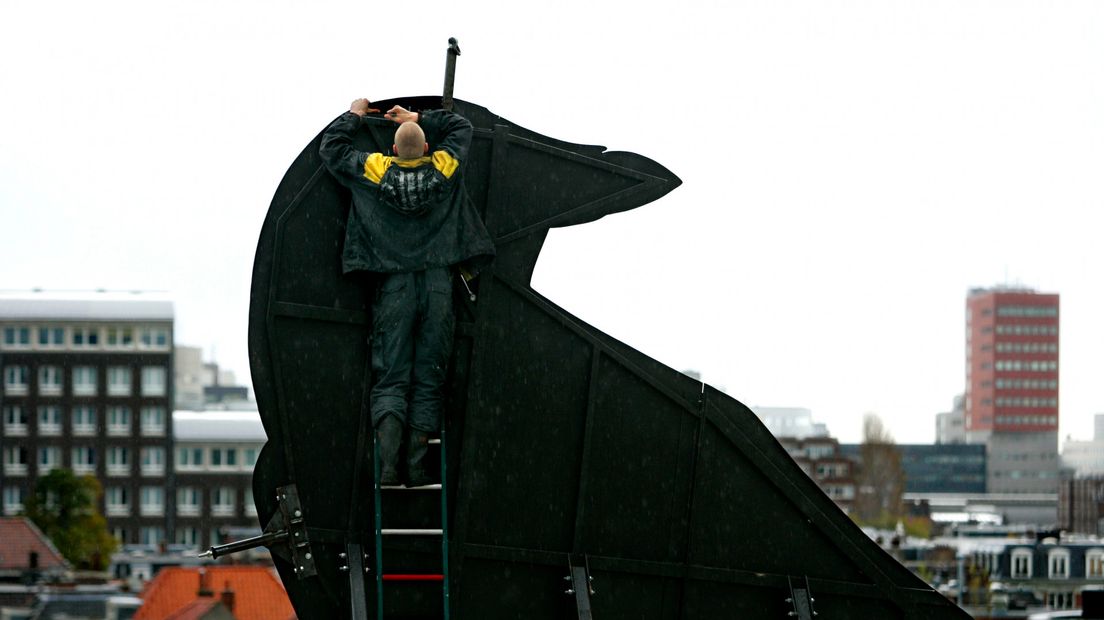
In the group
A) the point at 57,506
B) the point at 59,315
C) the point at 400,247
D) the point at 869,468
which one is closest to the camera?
the point at 400,247

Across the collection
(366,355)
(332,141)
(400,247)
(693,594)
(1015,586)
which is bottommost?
(1015,586)

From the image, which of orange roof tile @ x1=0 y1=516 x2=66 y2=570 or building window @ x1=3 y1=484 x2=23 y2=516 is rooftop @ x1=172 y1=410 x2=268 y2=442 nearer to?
building window @ x1=3 y1=484 x2=23 y2=516

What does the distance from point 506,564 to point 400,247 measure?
197 centimetres

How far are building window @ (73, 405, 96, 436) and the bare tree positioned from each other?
197 ft

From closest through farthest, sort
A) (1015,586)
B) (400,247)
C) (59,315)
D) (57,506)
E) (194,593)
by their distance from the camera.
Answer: (400,247) → (194,593) → (1015,586) → (57,506) → (59,315)

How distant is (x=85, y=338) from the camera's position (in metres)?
109

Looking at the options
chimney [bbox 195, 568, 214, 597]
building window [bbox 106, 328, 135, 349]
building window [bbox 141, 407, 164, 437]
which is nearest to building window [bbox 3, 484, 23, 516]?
building window [bbox 141, 407, 164, 437]

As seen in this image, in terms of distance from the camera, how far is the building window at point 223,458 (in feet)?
357

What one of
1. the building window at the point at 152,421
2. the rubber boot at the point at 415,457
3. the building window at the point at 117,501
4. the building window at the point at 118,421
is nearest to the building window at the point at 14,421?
the building window at the point at 118,421

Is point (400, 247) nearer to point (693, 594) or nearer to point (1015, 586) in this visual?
point (693, 594)

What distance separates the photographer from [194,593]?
63969mm

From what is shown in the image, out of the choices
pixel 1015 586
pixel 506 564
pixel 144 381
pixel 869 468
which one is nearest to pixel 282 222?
pixel 506 564

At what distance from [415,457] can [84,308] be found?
103 meters

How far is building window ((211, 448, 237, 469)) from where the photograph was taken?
109 metres
